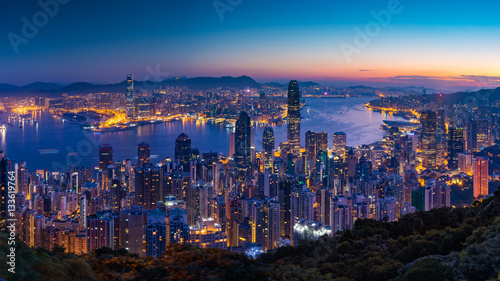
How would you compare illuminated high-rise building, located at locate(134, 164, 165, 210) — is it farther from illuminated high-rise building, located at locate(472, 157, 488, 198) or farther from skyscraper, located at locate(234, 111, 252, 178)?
illuminated high-rise building, located at locate(472, 157, 488, 198)

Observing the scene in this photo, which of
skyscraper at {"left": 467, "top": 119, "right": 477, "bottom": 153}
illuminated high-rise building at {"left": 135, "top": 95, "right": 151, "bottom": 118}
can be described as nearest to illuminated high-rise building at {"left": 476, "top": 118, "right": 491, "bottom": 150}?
skyscraper at {"left": 467, "top": 119, "right": 477, "bottom": 153}

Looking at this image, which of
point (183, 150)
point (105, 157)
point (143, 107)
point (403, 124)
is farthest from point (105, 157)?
point (403, 124)

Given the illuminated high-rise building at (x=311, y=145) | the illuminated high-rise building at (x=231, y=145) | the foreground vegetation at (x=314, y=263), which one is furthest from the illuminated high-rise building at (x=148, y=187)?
the illuminated high-rise building at (x=311, y=145)

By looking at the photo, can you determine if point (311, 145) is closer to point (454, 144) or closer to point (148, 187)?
point (454, 144)

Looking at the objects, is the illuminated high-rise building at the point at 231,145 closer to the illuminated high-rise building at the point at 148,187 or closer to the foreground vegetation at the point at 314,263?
the illuminated high-rise building at the point at 148,187

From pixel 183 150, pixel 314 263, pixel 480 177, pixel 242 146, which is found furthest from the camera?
pixel 242 146

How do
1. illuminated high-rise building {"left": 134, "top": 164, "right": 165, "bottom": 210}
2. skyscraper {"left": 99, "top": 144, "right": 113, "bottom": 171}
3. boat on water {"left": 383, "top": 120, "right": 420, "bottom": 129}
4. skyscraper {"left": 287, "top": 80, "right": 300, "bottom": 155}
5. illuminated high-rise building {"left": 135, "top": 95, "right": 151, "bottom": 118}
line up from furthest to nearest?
1. boat on water {"left": 383, "top": 120, "right": 420, "bottom": 129}
2. illuminated high-rise building {"left": 135, "top": 95, "right": 151, "bottom": 118}
3. skyscraper {"left": 287, "top": 80, "right": 300, "bottom": 155}
4. skyscraper {"left": 99, "top": 144, "right": 113, "bottom": 171}
5. illuminated high-rise building {"left": 134, "top": 164, "right": 165, "bottom": 210}
